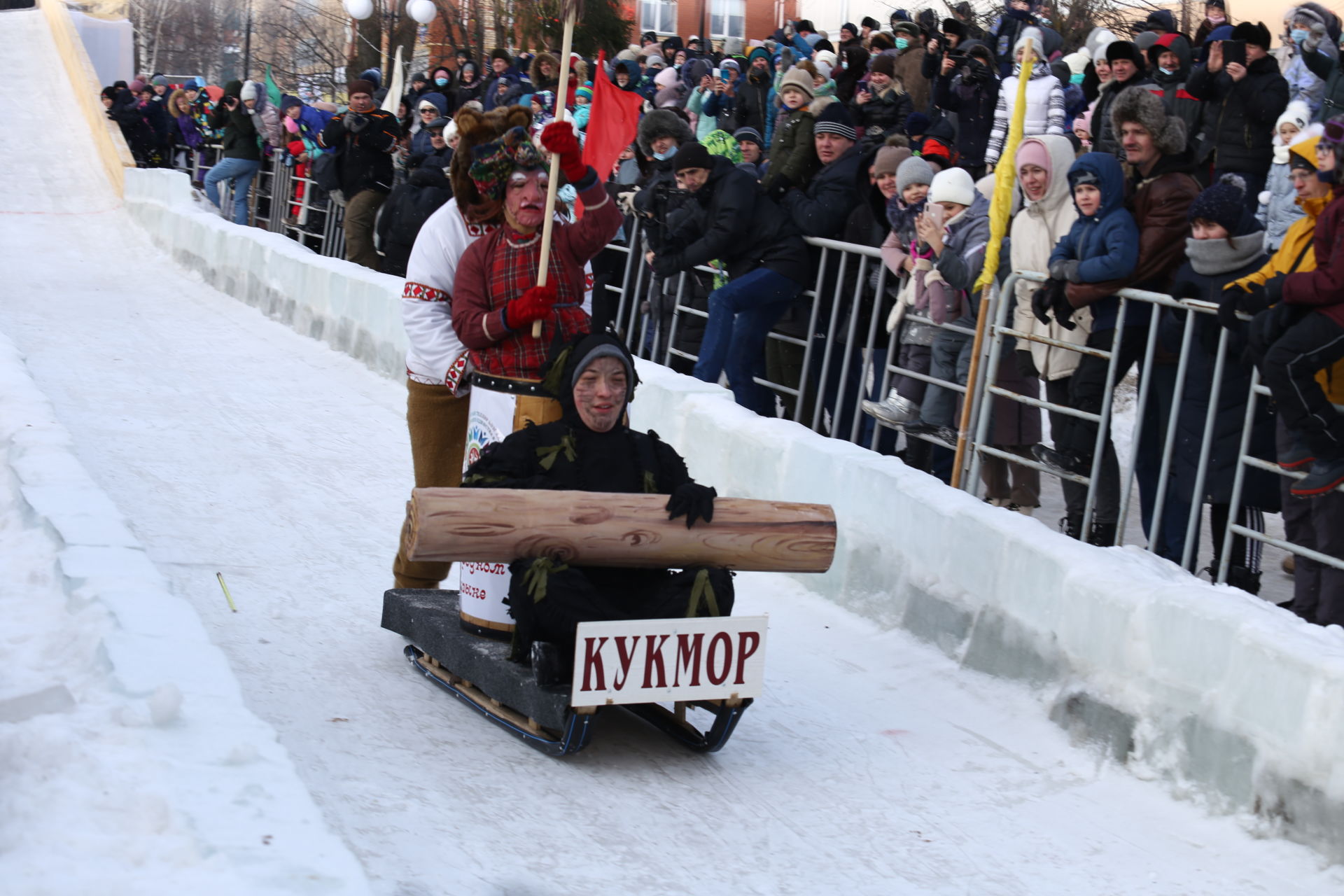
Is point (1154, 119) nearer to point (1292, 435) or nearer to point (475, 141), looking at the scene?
point (1292, 435)

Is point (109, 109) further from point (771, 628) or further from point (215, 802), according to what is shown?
point (215, 802)

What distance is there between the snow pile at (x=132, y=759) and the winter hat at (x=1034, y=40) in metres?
4.63

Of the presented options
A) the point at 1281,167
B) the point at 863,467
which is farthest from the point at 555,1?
the point at 863,467

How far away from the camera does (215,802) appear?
116 inches

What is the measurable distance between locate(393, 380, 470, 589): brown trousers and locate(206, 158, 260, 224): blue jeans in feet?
44.1

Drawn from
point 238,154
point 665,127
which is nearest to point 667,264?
point 665,127

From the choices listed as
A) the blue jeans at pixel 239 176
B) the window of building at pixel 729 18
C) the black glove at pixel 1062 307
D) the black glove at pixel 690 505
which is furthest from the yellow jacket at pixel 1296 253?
the window of building at pixel 729 18

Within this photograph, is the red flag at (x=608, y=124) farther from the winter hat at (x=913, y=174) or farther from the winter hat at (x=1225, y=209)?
the winter hat at (x=1225, y=209)

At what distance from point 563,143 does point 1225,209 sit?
2517 millimetres

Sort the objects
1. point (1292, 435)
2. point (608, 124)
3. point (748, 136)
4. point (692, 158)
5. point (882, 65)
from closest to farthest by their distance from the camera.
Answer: point (1292, 435) → point (608, 124) → point (692, 158) → point (882, 65) → point (748, 136)

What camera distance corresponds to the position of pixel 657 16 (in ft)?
142

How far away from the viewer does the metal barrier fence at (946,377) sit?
556 cm

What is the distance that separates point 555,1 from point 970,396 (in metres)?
24.1

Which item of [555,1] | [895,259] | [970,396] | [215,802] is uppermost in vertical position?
[555,1]
